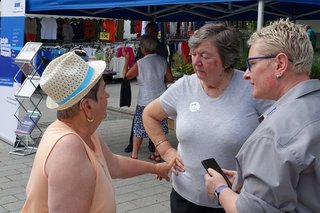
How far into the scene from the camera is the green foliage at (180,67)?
666cm

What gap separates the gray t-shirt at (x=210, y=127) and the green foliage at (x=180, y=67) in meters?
4.14

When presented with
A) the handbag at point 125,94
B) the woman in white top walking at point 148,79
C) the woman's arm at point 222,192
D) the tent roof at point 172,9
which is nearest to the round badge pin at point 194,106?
the woman's arm at point 222,192

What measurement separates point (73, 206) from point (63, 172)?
5.0 inches

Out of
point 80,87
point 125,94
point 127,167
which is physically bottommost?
point 125,94

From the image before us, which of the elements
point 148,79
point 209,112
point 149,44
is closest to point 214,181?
point 209,112

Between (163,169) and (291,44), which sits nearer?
(291,44)

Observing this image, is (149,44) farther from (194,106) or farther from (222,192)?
(222,192)

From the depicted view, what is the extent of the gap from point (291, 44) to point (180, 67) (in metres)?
5.20

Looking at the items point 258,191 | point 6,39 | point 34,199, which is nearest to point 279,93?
point 258,191

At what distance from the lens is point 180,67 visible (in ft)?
22.1

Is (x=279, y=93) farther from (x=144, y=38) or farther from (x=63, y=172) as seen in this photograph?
(x=144, y=38)

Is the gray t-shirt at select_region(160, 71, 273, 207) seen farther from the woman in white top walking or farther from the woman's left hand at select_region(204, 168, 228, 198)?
the woman in white top walking

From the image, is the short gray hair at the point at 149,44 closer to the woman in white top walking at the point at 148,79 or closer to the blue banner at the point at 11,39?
the woman in white top walking at the point at 148,79

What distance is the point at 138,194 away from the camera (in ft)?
15.8
